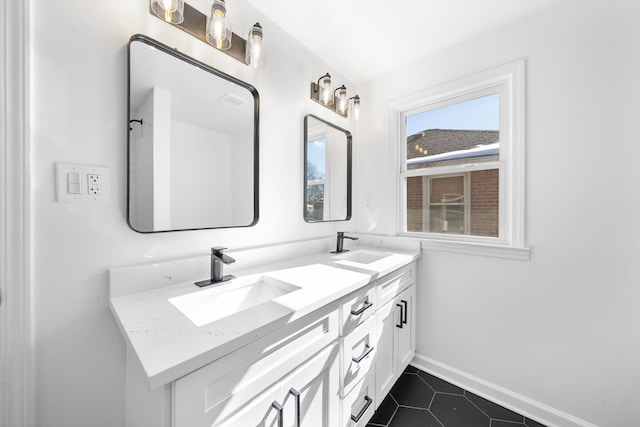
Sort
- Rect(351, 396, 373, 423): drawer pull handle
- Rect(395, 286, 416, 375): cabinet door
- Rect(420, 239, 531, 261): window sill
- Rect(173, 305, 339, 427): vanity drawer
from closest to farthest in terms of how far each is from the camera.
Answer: Rect(173, 305, 339, 427): vanity drawer → Rect(351, 396, 373, 423): drawer pull handle → Rect(420, 239, 531, 261): window sill → Rect(395, 286, 416, 375): cabinet door

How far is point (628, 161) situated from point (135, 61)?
226 centimetres

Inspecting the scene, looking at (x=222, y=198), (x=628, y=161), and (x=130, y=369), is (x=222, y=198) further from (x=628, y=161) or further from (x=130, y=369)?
(x=628, y=161)

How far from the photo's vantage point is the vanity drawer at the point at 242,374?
59cm

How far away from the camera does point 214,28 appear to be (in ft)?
3.56

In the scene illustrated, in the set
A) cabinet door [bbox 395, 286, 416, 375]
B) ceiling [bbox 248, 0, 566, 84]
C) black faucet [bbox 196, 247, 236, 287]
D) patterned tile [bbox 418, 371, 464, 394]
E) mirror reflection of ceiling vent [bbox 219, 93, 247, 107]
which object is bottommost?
patterned tile [bbox 418, 371, 464, 394]

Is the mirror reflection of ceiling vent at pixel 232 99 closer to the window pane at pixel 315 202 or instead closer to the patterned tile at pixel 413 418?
the window pane at pixel 315 202

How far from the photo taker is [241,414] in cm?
69

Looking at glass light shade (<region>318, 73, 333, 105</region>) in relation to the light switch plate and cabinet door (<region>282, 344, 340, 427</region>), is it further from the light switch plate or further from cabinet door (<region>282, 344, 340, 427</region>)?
cabinet door (<region>282, 344, 340, 427</region>)

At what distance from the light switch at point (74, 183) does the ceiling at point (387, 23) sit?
1252 mm

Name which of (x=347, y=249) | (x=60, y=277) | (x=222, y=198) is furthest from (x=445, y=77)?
(x=60, y=277)

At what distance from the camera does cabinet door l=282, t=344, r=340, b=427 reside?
835mm

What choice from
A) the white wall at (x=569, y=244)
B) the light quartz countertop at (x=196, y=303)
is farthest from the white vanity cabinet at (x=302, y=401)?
the white wall at (x=569, y=244)

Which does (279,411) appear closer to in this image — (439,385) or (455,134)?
(439,385)

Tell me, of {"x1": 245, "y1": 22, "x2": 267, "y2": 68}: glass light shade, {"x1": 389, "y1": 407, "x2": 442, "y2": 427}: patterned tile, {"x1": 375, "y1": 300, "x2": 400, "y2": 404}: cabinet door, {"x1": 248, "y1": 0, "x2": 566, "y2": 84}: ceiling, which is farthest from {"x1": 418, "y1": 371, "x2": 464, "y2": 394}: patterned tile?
{"x1": 248, "y1": 0, "x2": 566, "y2": 84}: ceiling
